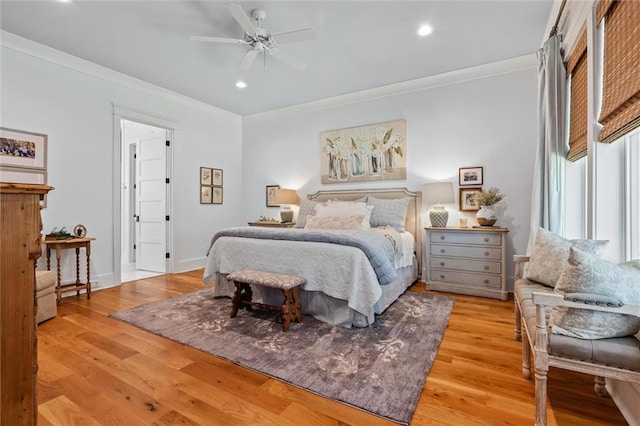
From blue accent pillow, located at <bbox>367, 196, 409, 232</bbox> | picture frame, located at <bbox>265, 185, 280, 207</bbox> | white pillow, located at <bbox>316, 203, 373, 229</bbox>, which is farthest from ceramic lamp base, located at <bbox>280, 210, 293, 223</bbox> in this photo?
blue accent pillow, located at <bbox>367, 196, 409, 232</bbox>

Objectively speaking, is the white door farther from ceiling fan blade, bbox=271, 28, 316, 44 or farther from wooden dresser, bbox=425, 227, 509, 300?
wooden dresser, bbox=425, 227, 509, 300

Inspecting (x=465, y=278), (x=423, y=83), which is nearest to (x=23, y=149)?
(x=423, y=83)

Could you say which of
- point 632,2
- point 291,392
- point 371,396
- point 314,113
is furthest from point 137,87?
point 632,2

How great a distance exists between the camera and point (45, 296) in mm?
2713

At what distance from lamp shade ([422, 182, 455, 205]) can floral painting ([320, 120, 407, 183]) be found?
60 centimetres

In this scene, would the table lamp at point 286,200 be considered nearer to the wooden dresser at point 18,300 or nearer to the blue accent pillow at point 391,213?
the blue accent pillow at point 391,213

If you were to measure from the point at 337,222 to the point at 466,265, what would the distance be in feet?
5.36

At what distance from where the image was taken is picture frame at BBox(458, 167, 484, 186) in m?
3.79

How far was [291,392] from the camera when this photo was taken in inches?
65.5

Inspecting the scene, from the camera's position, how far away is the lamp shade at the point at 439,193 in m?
3.68

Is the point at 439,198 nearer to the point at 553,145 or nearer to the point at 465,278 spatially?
the point at 465,278

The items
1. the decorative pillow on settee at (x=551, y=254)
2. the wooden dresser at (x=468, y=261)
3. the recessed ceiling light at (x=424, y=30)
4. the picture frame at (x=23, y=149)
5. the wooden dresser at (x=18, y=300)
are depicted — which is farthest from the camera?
the wooden dresser at (x=468, y=261)

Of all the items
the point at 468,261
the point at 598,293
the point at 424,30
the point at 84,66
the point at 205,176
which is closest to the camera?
the point at 598,293

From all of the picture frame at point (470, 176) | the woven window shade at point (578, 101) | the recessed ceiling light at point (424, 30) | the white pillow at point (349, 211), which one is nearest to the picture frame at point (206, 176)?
the white pillow at point (349, 211)
